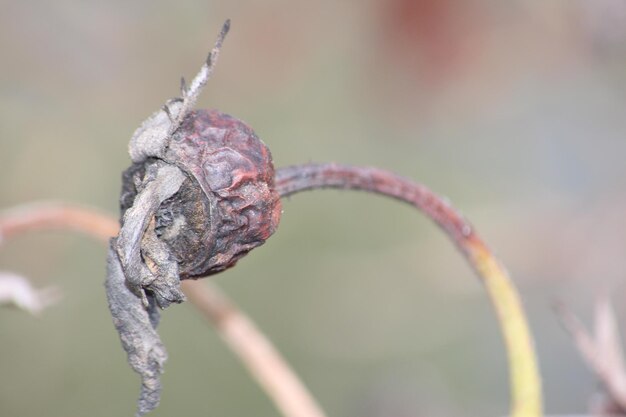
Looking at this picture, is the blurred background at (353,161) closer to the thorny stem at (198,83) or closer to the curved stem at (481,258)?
the curved stem at (481,258)

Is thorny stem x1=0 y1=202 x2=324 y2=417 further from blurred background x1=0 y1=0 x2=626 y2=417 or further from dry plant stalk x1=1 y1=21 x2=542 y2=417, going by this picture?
blurred background x1=0 y1=0 x2=626 y2=417

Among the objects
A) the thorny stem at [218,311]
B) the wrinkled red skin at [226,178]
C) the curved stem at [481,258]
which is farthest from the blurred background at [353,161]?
the wrinkled red skin at [226,178]

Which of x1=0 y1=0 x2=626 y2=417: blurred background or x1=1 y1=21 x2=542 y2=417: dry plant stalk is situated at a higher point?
x1=0 y1=0 x2=626 y2=417: blurred background

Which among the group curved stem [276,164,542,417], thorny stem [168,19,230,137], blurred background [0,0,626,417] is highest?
blurred background [0,0,626,417]

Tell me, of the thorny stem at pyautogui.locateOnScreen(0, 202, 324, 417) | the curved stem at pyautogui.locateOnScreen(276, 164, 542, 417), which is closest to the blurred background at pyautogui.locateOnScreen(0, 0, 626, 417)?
the thorny stem at pyautogui.locateOnScreen(0, 202, 324, 417)

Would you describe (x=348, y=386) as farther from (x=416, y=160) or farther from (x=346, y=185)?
(x=346, y=185)
